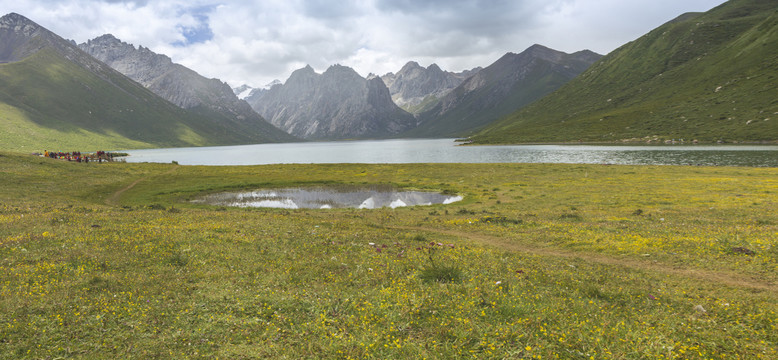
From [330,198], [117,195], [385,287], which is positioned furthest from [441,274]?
[117,195]

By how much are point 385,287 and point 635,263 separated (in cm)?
1355

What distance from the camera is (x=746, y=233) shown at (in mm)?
19922

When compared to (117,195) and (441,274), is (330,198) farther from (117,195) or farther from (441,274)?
(441,274)

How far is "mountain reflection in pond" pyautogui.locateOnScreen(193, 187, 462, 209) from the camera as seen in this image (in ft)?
145

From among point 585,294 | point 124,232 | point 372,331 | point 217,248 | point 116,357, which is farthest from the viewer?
point 124,232

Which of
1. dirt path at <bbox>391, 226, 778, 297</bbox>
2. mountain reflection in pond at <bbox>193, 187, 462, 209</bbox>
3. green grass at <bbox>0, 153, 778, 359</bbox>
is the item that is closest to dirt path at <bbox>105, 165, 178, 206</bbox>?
mountain reflection in pond at <bbox>193, 187, 462, 209</bbox>

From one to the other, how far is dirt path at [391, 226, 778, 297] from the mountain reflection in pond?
1945 centimetres

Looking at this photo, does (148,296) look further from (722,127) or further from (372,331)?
(722,127)

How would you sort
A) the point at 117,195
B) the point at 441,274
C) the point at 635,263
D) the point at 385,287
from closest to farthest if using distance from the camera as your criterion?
the point at 385,287 → the point at 441,274 → the point at 635,263 → the point at 117,195

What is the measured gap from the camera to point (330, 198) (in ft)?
162

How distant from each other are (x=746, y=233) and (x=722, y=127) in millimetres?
204376

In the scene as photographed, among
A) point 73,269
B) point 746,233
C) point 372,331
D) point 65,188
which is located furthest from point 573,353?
point 65,188

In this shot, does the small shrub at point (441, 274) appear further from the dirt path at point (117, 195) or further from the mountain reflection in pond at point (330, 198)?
the dirt path at point (117, 195)

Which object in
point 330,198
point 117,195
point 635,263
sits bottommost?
point 635,263
